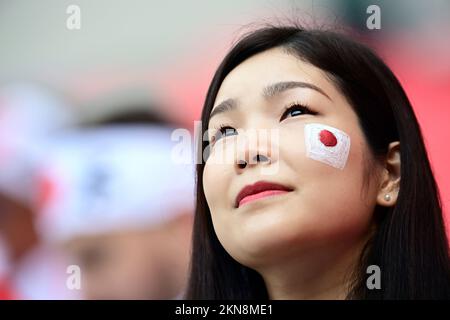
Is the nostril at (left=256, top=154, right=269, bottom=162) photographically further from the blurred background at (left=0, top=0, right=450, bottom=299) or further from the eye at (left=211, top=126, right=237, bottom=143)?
the blurred background at (left=0, top=0, right=450, bottom=299)

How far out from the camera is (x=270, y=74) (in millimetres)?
1868

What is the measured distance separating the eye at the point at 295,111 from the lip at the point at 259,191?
0.22 m

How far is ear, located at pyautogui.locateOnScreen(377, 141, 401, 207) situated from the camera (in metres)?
1.85

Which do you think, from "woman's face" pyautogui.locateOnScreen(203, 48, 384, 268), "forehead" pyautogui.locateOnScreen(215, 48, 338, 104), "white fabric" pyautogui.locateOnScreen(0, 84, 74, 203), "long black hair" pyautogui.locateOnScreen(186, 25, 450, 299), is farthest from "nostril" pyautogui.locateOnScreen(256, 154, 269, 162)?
"white fabric" pyautogui.locateOnScreen(0, 84, 74, 203)

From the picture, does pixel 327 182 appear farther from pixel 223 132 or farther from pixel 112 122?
pixel 112 122

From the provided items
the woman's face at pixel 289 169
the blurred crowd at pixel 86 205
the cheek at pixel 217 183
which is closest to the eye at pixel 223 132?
the woman's face at pixel 289 169

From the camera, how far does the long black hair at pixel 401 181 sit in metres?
1.78

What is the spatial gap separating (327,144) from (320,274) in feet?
1.28

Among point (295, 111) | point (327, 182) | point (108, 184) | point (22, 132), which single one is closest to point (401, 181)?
point (327, 182)

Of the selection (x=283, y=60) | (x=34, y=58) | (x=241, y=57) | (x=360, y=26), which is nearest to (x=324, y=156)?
(x=283, y=60)

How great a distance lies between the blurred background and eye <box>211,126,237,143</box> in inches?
21.5

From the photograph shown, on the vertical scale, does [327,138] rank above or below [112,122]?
below

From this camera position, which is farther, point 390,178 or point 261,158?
point 390,178
